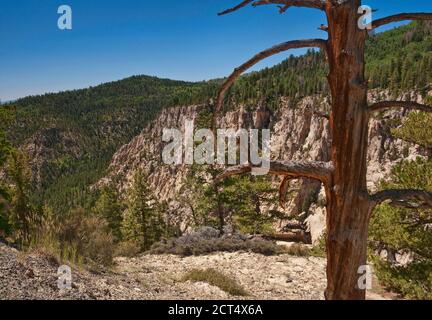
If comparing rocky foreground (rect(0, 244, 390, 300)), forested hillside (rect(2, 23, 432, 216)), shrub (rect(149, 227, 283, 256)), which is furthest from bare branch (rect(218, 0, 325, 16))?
forested hillside (rect(2, 23, 432, 216))

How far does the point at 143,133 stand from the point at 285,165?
14376 centimetres

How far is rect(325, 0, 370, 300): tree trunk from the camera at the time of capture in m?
3.18

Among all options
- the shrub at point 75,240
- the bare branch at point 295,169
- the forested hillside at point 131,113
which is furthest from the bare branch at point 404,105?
the forested hillside at point 131,113

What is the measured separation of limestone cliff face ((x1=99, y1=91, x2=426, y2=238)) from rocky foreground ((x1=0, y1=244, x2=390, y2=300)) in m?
33.4

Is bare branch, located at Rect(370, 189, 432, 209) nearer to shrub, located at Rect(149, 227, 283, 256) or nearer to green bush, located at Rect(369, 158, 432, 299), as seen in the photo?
green bush, located at Rect(369, 158, 432, 299)

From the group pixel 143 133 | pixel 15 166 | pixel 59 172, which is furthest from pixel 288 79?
pixel 15 166

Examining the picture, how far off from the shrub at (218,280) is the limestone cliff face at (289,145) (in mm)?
36930

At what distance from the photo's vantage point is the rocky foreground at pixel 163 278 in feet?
18.7

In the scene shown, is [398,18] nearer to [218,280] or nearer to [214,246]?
[218,280]

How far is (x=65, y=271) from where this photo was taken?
6848 mm

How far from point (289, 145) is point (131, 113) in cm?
11797

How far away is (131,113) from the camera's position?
196 meters
